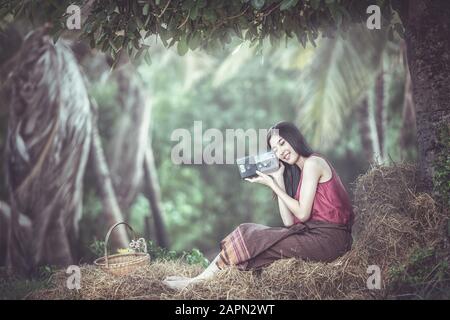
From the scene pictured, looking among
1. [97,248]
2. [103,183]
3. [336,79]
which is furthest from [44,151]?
[336,79]

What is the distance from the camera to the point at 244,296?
3.94 meters

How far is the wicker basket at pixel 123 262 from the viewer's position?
14.4 ft

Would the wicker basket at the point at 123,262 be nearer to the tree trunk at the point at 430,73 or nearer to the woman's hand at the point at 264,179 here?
the woman's hand at the point at 264,179

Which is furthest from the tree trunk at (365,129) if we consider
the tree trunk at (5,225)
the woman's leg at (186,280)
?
the tree trunk at (5,225)

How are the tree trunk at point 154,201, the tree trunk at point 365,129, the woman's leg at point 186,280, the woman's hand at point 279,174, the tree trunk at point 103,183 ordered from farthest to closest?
the tree trunk at point 154,201 → the tree trunk at point 365,129 → the tree trunk at point 103,183 → the woman's hand at point 279,174 → the woman's leg at point 186,280

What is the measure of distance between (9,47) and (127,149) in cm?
311

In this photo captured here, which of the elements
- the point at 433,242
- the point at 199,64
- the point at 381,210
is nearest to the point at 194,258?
the point at 381,210

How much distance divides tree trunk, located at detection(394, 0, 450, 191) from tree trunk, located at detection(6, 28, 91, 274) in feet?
13.4

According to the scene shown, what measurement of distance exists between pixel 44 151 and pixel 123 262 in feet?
7.16

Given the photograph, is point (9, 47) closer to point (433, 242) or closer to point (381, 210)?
point (381, 210)

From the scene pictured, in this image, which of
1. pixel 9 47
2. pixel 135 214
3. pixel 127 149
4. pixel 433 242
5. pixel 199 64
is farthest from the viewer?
pixel 135 214

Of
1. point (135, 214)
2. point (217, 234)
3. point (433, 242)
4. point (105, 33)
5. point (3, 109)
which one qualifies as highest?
point (105, 33)

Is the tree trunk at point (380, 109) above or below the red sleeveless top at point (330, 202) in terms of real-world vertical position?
above

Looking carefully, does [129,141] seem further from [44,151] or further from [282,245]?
[282,245]
